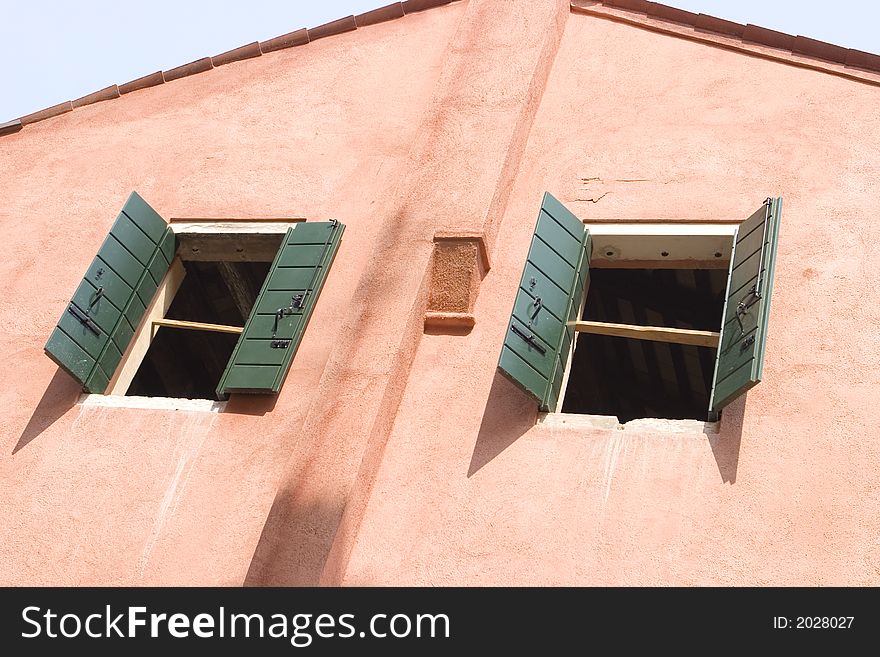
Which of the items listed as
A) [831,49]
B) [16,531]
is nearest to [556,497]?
[16,531]

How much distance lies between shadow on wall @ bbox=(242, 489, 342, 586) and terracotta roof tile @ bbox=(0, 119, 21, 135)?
16.9 ft

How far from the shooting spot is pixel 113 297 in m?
8.25

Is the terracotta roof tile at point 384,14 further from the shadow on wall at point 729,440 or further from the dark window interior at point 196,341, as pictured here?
the shadow on wall at point 729,440

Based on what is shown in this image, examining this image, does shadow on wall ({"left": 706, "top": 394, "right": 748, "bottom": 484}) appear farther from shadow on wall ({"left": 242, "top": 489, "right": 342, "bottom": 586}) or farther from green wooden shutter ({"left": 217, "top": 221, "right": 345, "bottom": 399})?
green wooden shutter ({"left": 217, "top": 221, "right": 345, "bottom": 399})

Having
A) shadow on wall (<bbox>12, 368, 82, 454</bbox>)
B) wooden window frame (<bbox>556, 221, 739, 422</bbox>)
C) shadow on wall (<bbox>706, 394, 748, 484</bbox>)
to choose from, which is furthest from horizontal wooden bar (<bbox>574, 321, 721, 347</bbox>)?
shadow on wall (<bbox>12, 368, 82, 454</bbox>)

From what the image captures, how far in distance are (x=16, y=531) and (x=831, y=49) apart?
6710 millimetres

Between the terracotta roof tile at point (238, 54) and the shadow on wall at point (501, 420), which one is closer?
the shadow on wall at point (501, 420)

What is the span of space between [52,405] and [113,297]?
847 mm

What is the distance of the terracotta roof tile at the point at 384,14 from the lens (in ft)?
34.9

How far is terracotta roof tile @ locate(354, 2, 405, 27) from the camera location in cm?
1064

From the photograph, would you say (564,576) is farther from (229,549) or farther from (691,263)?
(691,263)

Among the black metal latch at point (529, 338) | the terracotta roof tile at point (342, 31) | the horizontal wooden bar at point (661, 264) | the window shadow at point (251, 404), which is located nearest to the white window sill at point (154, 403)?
the window shadow at point (251, 404)

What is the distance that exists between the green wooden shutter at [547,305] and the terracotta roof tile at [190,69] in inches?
154
